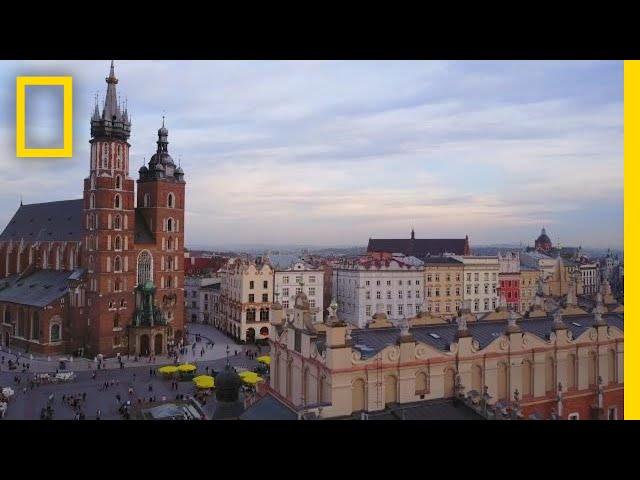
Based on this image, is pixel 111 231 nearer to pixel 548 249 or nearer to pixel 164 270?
pixel 164 270

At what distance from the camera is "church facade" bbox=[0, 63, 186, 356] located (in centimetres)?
1845

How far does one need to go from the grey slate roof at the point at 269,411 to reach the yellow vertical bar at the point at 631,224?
466 centimetres

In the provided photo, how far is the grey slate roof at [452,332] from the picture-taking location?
873 centimetres

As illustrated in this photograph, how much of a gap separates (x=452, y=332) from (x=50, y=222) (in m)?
18.5

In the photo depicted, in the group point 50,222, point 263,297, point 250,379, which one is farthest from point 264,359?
point 50,222

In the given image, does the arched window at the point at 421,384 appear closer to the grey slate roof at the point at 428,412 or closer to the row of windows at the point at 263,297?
the grey slate roof at the point at 428,412

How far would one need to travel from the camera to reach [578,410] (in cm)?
941

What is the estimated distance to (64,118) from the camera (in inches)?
291

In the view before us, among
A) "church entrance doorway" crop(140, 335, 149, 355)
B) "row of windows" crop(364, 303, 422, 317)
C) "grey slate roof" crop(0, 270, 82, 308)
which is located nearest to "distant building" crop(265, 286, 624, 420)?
"row of windows" crop(364, 303, 422, 317)
